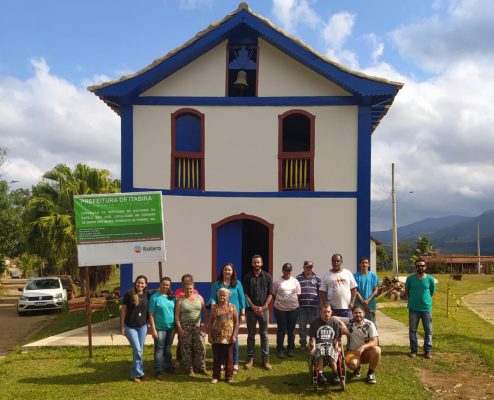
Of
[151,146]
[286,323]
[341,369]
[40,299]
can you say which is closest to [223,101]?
[151,146]

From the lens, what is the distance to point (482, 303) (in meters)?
20.8

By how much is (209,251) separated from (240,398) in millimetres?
4953

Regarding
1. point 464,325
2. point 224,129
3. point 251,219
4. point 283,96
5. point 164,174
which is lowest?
point 464,325

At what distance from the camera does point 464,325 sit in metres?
13.4

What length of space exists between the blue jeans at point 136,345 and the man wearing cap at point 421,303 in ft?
15.3

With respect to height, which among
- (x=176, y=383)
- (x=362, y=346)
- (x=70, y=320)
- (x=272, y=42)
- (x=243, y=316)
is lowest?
(x=70, y=320)

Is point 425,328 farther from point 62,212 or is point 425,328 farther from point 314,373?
point 62,212

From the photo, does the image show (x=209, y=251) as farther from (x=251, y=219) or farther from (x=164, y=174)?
(x=164, y=174)

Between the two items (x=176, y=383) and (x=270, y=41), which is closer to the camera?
(x=176, y=383)

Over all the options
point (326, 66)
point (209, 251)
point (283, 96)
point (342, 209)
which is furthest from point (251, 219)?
point (326, 66)

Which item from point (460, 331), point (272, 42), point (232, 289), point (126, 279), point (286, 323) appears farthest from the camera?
point (460, 331)

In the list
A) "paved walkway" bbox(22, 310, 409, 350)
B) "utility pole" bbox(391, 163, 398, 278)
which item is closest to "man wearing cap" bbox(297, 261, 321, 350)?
"paved walkway" bbox(22, 310, 409, 350)

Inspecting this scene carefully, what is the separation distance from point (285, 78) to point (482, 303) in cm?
1469

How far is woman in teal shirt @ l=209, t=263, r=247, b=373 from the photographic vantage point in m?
7.62
